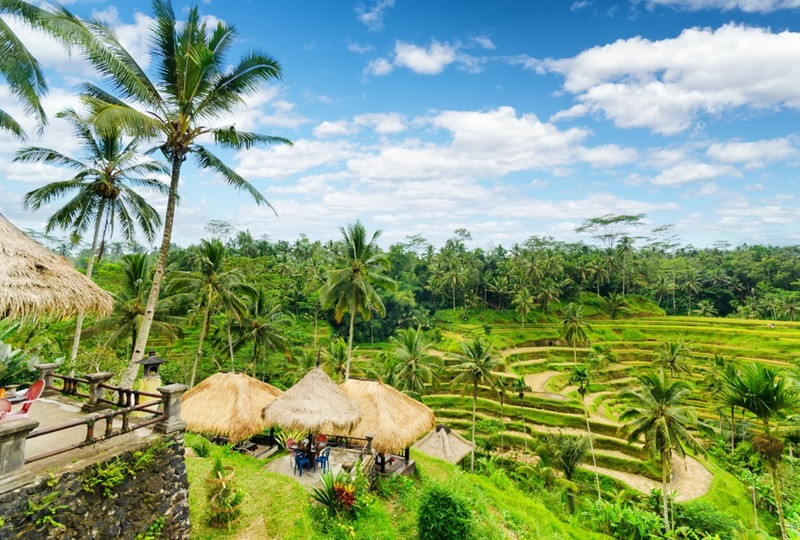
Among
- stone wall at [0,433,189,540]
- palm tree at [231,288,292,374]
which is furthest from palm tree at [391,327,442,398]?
stone wall at [0,433,189,540]

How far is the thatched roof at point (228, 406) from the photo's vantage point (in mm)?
10188

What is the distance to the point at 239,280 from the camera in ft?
65.4

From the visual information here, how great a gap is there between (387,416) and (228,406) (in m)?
4.49

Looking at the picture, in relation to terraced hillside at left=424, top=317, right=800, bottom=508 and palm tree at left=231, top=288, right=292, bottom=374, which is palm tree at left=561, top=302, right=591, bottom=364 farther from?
palm tree at left=231, top=288, right=292, bottom=374

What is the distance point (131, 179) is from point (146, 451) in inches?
430

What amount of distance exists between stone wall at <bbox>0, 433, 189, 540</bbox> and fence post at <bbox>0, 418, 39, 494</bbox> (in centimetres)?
11

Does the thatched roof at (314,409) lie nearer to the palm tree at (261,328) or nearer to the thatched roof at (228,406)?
the thatched roof at (228,406)

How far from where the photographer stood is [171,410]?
6.07 m

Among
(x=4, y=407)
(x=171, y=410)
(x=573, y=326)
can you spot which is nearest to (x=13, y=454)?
(x=4, y=407)

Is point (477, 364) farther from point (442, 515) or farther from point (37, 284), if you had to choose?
point (37, 284)

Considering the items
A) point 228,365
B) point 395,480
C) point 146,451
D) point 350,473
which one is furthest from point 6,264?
point 228,365

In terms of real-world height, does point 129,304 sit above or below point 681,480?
above

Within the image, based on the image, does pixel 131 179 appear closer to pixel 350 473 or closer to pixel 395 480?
pixel 350 473

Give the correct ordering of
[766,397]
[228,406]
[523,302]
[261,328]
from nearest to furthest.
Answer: [766,397] < [228,406] < [261,328] < [523,302]
